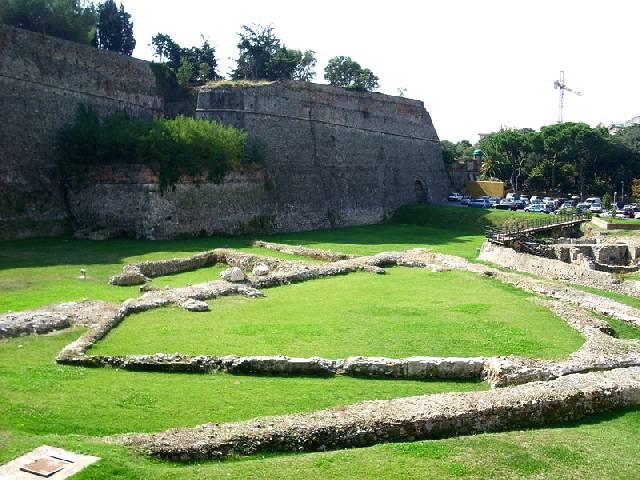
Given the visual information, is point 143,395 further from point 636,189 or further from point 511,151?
point 511,151

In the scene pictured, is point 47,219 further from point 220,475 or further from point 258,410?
point 220,475

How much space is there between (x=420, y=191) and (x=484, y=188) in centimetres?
937

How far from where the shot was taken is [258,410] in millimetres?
9500

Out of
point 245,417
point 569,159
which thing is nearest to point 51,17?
point 245,417

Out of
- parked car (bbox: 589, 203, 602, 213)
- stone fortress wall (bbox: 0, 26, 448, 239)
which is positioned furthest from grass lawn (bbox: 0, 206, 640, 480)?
parked car (bbox: 589, 203, 602, 213)

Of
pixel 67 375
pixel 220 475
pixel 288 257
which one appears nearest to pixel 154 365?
pixel 67 375

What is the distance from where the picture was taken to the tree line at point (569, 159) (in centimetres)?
5653

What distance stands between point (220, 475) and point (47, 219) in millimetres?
22528

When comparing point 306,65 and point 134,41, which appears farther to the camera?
point 306,65

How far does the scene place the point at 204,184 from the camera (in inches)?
1214

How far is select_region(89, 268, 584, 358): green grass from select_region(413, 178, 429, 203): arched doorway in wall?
32.0 m

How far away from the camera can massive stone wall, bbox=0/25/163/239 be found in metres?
26.5

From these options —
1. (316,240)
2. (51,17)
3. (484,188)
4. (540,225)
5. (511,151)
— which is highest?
(51,17)

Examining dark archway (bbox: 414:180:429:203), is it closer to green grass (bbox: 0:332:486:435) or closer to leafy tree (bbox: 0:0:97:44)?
leafy tree (bbox: 0:0:97:44)
